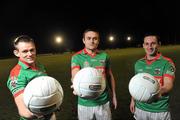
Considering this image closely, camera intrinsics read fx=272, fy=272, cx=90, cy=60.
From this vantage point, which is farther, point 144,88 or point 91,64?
point 91,64

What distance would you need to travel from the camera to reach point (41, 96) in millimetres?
3225

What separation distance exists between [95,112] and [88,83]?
4.12 feet

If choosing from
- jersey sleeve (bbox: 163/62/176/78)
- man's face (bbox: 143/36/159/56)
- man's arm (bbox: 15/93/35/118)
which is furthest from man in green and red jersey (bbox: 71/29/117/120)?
man's arm (bbox: 15/93/35/118)

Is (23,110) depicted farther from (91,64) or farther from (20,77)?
(91,64)

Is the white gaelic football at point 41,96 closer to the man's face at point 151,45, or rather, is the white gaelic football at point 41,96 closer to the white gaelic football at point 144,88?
the white gaelic football at point 144,88

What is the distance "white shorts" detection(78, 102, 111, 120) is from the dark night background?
33378 mm

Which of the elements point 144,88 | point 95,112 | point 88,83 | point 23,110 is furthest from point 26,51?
point 95,112

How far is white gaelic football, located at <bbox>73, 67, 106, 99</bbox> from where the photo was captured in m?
3.94

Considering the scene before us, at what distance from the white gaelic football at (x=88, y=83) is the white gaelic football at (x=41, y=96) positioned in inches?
27.2

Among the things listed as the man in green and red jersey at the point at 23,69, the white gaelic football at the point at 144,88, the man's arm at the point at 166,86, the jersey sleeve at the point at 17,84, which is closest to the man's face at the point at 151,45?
the man's arm at the point at 166,86

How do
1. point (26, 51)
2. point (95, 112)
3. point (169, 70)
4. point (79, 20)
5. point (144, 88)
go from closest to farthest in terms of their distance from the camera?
1. point (144, 88)
2. point (26, 51)
3. point (169, 70)
4. point (95, 112)
5. point (79, 20)

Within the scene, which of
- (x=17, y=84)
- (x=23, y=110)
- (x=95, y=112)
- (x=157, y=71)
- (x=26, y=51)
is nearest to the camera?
(x=23, y=110)

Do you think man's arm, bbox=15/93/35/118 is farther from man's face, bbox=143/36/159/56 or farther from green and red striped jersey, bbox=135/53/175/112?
man's face, bbox=143/36/159/56

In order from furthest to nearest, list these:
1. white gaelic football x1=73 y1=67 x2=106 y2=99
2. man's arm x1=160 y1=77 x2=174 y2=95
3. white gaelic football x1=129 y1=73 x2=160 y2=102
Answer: man's arm x1=160 y1=77 x2=174 y2=95 < white gaelic football x1=73 y1=67 x2=106 y2=99 < white gaelic football x1=129 y1=73 x2=160 y2=102
